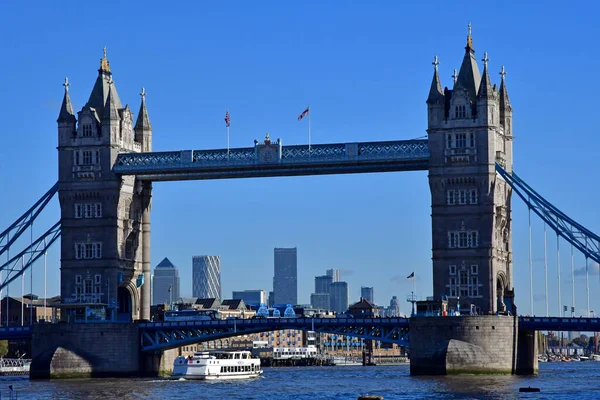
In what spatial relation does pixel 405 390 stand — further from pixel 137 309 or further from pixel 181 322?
pixel 137 309

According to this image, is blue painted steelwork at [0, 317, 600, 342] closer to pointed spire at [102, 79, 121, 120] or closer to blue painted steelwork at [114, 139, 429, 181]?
blue painted steelwork at [114, 139, 429, 181]

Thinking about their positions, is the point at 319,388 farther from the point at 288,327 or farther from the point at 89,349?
the point at 89,349

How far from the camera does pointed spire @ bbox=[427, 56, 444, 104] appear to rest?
167 meters

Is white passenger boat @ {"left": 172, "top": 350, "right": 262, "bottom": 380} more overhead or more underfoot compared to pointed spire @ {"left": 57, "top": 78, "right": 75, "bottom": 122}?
more underfoot

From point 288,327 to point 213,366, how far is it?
10156 mm

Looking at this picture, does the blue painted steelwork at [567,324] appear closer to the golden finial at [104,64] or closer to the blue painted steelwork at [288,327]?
the blue painted steelwork at [288,327]

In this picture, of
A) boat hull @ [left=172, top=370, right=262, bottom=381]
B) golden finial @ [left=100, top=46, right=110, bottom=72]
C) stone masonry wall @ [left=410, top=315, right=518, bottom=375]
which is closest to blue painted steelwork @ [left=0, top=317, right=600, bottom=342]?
stone masonry wall @ [left=410, top=315, right=518, bottom=375]

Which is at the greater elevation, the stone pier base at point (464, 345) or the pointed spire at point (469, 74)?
the pointed spire at point (469, 74)

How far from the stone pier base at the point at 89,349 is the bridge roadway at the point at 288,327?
7.34ft

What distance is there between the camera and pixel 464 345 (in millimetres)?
157125

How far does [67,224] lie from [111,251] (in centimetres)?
669

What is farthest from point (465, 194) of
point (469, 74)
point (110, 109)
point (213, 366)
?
point (110, 109)

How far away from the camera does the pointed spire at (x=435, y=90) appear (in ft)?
547

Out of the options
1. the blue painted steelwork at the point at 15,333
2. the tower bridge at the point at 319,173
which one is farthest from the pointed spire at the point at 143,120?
the blue painted steelwork at the point at 15,333
